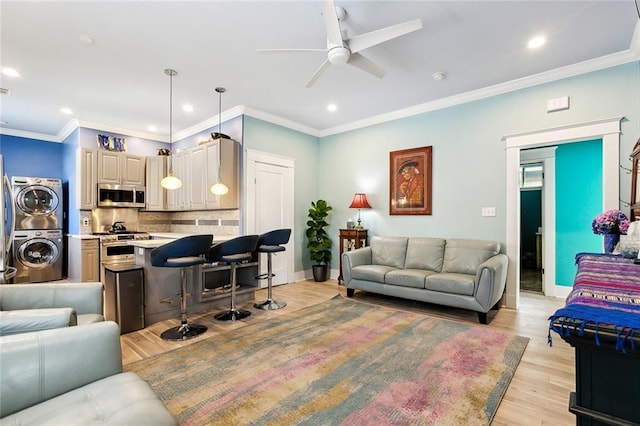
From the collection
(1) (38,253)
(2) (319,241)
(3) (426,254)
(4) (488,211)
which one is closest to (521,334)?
(3) (426,254)

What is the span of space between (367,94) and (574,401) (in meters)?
3.99

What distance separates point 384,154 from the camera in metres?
5.17

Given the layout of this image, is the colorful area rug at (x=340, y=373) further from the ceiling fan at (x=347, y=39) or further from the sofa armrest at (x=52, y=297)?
the ceiling fan at (x=347, y=39)

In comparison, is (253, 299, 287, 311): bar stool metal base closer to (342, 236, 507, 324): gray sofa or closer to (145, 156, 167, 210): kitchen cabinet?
(342, 236, 507, 324): gray sofa

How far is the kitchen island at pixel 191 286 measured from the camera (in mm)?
3320

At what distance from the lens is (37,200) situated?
5.33 meters

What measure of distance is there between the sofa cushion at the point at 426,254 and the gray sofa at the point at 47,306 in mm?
3658

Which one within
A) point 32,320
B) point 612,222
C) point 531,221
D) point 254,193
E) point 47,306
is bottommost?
point 47,306

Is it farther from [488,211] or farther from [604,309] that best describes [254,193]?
[604,309]

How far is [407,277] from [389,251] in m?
0.80

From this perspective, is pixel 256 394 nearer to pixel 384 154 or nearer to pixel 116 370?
pixel 116 370

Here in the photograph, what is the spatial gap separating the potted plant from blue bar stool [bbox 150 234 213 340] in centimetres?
270

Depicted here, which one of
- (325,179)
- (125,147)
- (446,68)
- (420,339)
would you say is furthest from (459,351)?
(125,147)

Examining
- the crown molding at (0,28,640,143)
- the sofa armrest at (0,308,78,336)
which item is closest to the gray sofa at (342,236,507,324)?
the crown molding at (0,28,640,143)
